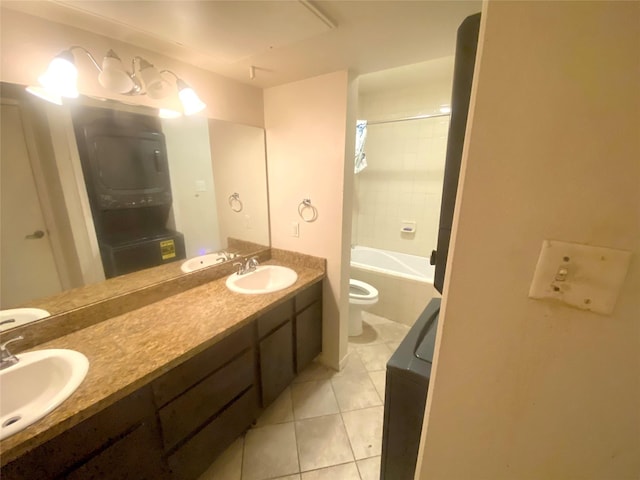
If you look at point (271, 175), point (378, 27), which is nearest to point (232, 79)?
point (271, 175)

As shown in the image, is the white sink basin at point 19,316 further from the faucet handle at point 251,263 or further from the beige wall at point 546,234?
the beige wall at point 546,234

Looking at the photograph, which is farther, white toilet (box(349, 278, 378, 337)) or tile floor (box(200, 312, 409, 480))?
white toilet (box(349, 278, 378, 337))

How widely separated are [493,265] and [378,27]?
3.63 ft

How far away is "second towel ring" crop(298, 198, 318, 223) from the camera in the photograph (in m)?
1.80

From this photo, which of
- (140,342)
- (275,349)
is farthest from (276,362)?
(140,342)

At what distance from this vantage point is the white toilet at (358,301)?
2.32m

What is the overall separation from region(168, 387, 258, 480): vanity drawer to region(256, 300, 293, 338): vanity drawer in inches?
13.5

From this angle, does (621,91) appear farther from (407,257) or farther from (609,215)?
(407,257)

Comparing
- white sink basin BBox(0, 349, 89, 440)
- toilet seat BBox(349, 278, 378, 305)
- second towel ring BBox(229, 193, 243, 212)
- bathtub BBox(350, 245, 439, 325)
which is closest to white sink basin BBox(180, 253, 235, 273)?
second towel ring BBox(229, 193, 243, 212)

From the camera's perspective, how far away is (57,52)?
3.30 feet

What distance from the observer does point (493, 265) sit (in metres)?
0.48

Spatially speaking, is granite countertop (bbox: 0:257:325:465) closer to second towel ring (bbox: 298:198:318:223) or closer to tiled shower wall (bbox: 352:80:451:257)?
second towel ring (bbox: 298:198:318:223)

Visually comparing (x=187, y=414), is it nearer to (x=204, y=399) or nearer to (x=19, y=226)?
(x=204, y=399)

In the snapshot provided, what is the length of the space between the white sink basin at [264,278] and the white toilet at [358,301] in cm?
77
